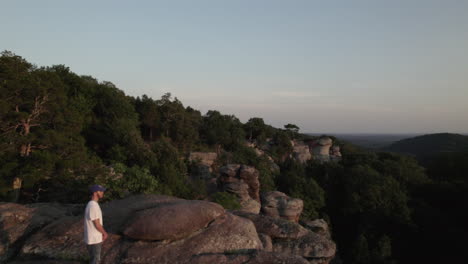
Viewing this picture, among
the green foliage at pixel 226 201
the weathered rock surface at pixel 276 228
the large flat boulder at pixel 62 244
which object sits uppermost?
the large flat boulder at pixel 62 244

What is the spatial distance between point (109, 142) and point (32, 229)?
24.1 metres

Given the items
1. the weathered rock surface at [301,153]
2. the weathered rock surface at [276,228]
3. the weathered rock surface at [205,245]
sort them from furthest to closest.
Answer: the weathered rock surface at [301,153] → the weathered rock surface at [276,228] → the weathered rock surface at [205,245]

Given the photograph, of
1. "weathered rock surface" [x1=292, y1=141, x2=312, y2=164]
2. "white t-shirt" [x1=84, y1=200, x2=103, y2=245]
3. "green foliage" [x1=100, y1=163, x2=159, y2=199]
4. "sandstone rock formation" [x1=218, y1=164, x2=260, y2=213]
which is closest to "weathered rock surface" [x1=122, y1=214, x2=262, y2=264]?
"white t-shirt" [x1=84, y1=200, x2=103, y2=245]

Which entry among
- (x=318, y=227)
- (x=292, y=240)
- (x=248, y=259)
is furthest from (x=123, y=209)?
(x=318, y=227)

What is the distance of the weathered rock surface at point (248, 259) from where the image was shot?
804 centimetres

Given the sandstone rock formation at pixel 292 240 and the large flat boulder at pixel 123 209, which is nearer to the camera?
the large flat boulder at pixel 123 209

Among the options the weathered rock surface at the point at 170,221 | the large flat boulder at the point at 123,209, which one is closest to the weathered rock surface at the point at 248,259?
the weathered rock surface at the point at 170,221

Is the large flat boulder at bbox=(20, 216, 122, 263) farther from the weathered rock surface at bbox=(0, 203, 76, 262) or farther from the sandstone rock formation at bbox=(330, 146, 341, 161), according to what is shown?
the sandstone rock formation at bbox=(330, 146, 341, 161)

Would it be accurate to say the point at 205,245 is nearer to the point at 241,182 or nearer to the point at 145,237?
the point at 145,237

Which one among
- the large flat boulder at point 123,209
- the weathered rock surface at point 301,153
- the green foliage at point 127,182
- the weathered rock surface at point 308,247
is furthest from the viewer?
the weathered rock surface at point 301,153

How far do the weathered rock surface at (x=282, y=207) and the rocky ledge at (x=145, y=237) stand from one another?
18.2 meters

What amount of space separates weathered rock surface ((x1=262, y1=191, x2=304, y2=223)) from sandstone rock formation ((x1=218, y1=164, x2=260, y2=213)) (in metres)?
1.24

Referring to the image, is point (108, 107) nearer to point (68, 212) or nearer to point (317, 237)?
point (68, 212)

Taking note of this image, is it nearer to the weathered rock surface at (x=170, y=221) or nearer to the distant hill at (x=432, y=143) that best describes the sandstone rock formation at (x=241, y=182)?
the weathered rock surface at (x=170, y=221)
